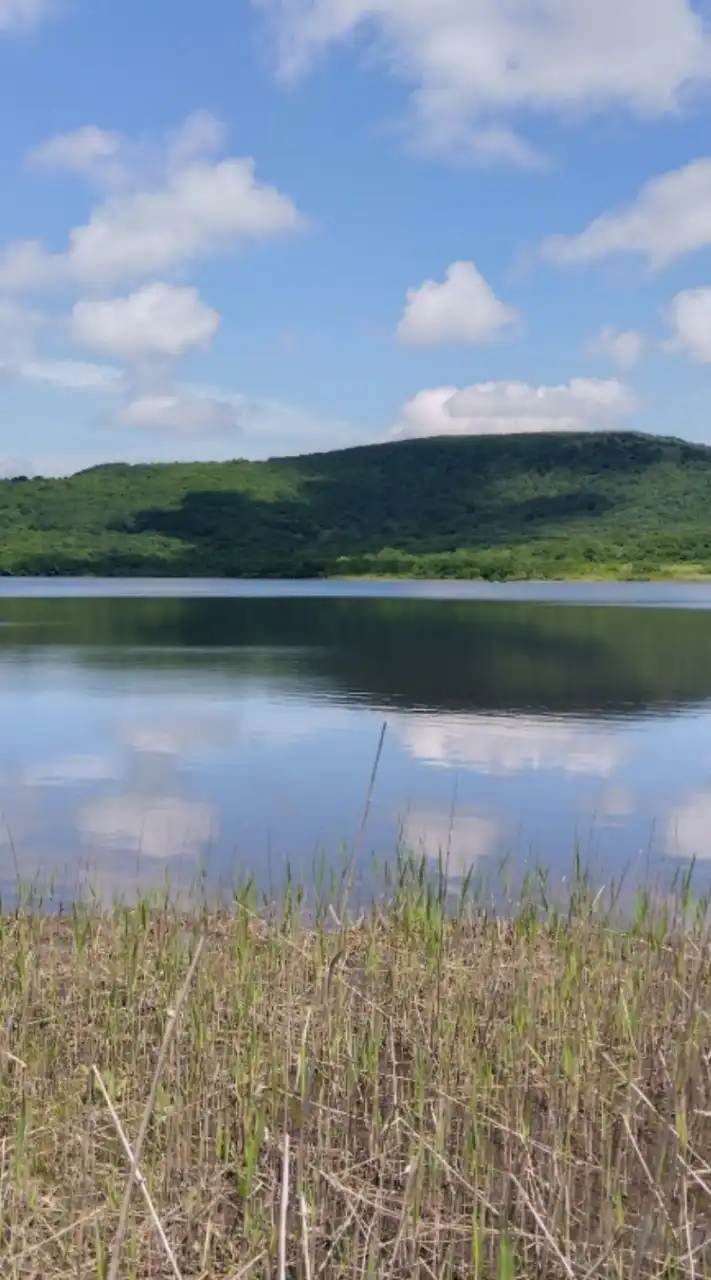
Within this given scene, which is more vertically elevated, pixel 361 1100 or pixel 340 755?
pixel 361 1100

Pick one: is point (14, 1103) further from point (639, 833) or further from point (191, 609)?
point (191, 609)

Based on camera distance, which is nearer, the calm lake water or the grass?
the grass

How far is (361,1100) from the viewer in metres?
6.63

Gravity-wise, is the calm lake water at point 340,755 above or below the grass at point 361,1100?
below

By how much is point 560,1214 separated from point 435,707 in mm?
24074

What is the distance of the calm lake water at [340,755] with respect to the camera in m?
14.7

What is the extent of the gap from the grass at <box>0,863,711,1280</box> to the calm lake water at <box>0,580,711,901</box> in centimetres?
207

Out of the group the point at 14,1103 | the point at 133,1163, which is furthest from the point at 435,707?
the point at 133,1163

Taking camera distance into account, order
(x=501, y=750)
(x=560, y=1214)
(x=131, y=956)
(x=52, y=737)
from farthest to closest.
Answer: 1. (x=52, y=737)
2. (x=501, y=750)
3. (x=131, y=956)
4. (x=560, y=1214)

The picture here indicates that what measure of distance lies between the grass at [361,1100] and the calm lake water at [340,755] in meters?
2.07

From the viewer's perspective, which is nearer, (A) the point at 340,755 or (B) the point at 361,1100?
(B) the point at 361,1100

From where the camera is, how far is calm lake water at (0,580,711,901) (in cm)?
1467

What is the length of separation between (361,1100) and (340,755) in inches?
625

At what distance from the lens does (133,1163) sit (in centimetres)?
285
